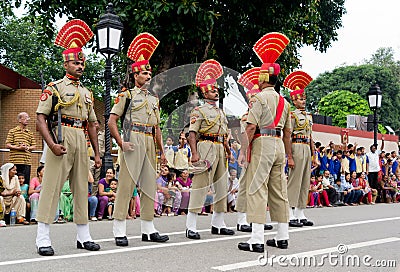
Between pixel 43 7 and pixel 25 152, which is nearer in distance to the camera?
pixel 25 152

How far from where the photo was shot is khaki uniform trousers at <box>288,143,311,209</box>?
9.30 m

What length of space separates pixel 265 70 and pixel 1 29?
1321 inches

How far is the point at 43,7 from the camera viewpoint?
15.2 m

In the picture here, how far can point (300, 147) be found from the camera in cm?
953

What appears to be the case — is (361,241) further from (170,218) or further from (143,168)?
(170,218)

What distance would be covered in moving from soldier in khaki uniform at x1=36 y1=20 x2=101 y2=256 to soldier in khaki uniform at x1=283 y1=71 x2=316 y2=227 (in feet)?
13.3

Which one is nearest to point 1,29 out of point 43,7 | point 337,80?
point 43,7

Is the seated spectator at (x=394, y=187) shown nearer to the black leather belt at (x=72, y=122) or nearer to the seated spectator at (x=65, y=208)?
the seated spectator at (x=65, y=208)

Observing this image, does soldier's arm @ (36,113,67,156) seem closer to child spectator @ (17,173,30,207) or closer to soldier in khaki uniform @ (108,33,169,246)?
soldier in khaki uniform @ (108,33,169,246)

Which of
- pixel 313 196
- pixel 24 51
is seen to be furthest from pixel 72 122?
pixel 24 51

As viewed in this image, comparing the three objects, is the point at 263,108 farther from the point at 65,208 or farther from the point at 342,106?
the point at 342,106

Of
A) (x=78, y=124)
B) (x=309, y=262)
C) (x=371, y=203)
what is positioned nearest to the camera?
(x=309, y=262)

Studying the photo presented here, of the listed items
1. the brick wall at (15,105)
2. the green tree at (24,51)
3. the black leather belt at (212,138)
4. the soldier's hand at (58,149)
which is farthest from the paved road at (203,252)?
the green tree at (24,51)

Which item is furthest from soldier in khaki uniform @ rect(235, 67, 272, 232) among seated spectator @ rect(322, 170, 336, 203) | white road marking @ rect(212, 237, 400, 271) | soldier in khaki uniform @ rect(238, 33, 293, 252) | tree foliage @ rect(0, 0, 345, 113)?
seated spectator @ rect(322, 170, 336, 203)
